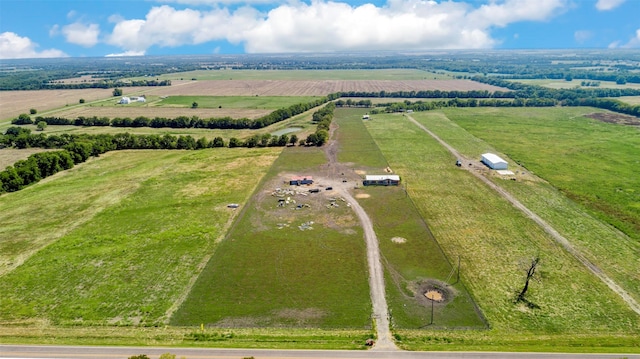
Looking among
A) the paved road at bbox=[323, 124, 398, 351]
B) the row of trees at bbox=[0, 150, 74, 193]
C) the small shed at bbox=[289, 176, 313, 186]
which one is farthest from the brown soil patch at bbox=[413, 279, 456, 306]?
the row of trees at bbox=[0, 150, 74, 193]

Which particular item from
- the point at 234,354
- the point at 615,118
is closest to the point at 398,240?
the point at 234,354

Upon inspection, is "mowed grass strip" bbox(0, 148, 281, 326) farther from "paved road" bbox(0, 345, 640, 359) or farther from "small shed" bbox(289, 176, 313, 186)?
"small shed" bbox(289, 176, 313, 186)

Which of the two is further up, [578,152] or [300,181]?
[300,181]

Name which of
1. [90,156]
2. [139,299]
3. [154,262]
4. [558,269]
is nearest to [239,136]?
[90,156]

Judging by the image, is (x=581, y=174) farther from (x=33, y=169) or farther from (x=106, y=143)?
(x=106, y=143)

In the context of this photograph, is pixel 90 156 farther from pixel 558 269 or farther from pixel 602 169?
pixel 602 169

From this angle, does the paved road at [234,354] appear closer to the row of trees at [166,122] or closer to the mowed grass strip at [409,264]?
the mowed grass strip at [409,264]
